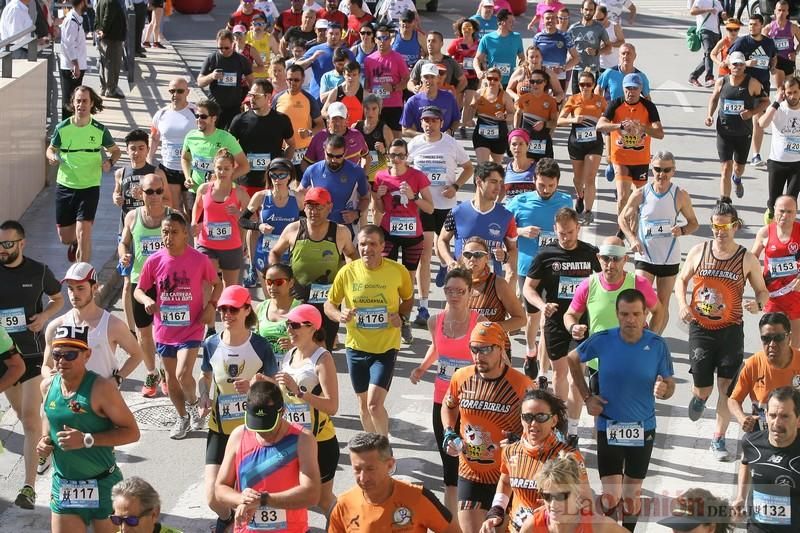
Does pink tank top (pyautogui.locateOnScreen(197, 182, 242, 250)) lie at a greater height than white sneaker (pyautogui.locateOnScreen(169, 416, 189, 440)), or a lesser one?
greater

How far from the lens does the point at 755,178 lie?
19984 mm

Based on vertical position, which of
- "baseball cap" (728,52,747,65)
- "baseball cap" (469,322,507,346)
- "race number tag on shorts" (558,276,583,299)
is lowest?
"race number tag on shorts" (558,276,583,299)

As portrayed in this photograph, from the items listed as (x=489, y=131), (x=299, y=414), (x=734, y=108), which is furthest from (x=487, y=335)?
(x=734, y=108)

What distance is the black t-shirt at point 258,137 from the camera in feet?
51.4

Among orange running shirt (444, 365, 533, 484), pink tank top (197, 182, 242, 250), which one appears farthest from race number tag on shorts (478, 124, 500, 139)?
orange running shirt (444, 365, 533, 484)

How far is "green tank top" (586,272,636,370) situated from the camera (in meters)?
10.8

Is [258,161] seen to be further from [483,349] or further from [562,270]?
[483,349]

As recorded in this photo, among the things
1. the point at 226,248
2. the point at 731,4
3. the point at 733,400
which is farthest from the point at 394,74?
the point at 731,4

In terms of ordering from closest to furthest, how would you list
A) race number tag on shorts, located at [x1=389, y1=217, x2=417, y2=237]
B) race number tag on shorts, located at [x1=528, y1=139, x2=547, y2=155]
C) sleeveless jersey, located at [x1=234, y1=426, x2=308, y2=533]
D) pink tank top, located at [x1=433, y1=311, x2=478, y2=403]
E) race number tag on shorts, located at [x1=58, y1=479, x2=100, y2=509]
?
sleeveless jersey, located at [x1=234, y1=426, x2=308, y2=533] → race number tag on shorts, located at [x1=58, y1=479, x2=100, y2=509] → pink tank top, located at [x1=433, y1=311, x2=478, y2=403] → race number tag on shorts, located at [x1=389, y1=217, x2=417, y2=237] → race number tag on shorts, located at [x1=528, y1=139, x2=547, y2=155]

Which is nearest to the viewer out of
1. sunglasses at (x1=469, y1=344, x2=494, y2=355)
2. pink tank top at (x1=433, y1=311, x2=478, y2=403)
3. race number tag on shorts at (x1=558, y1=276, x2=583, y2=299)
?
sunglasses at (x1=469, y1=344, x2=494, y2=355)

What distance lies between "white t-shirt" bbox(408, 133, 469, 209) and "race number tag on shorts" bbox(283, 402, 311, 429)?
5305 mm

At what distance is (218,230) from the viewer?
13.4 meters

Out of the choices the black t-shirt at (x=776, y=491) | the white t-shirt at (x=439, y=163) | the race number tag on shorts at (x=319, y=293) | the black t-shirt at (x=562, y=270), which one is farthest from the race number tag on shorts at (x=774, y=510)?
the white t-shirt at (x=439, y=163)

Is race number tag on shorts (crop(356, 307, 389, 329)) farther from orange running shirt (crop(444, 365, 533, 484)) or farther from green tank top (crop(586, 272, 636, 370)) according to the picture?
orange running shirt (crop(444, 365, 533, 484))
